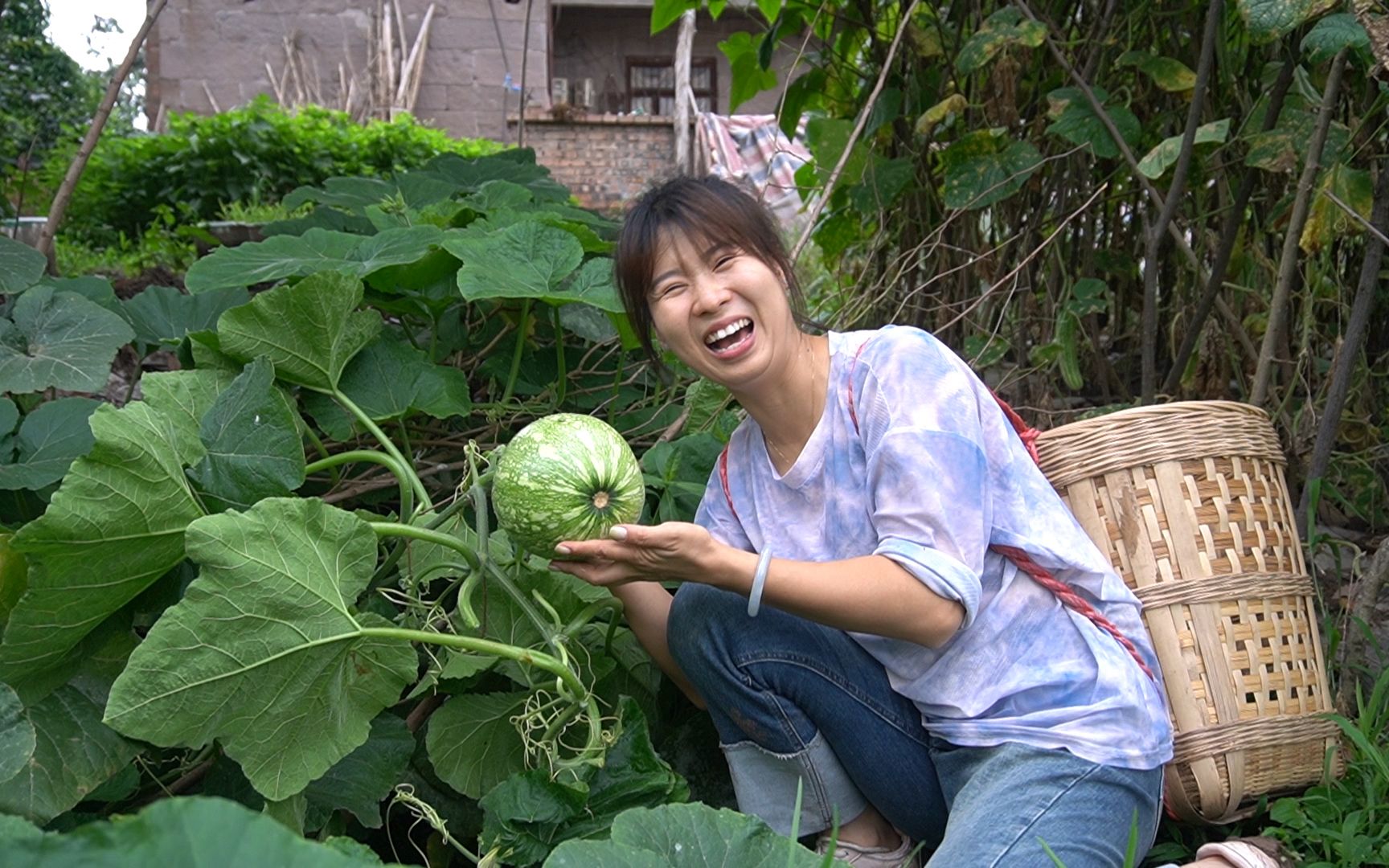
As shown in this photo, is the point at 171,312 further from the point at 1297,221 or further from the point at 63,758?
the point at 1297,221

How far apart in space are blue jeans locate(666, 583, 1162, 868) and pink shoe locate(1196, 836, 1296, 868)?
3.1 inches

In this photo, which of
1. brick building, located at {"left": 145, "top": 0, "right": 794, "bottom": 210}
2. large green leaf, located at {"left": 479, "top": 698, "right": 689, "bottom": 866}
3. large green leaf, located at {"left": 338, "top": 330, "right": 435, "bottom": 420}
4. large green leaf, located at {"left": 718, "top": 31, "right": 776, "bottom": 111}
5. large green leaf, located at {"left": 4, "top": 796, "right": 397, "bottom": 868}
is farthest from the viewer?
brick building, located at {"left": 145, "top": 0, "right": 794, "bottom": 210}

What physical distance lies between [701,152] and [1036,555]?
8.26 metres

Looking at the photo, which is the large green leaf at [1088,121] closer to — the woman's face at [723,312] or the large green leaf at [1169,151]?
the large green leaf at [1169,151]

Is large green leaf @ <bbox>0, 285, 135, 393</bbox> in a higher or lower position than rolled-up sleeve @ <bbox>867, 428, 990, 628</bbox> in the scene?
higher

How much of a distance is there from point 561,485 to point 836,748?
0.57 m

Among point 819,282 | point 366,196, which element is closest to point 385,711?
point 366,196

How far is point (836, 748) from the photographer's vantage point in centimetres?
180

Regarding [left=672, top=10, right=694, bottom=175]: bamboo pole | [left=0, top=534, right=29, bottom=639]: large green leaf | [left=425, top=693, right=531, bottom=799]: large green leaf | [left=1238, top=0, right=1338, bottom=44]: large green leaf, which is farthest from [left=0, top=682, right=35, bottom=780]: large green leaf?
[left=672, top=10, right=694, bottom=175]: bamboo pole

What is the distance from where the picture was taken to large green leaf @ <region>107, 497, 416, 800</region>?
1.48 m

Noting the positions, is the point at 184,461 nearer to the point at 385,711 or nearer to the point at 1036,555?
the point at 385,711

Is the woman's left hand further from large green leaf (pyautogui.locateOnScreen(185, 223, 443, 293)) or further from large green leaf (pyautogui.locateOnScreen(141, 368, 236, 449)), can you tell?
large green leaf (pyautogui.locateOnScreen(185, 223, 443, 293))

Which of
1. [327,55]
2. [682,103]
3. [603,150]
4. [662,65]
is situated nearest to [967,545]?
[682,103]

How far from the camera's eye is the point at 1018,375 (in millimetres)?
2924
